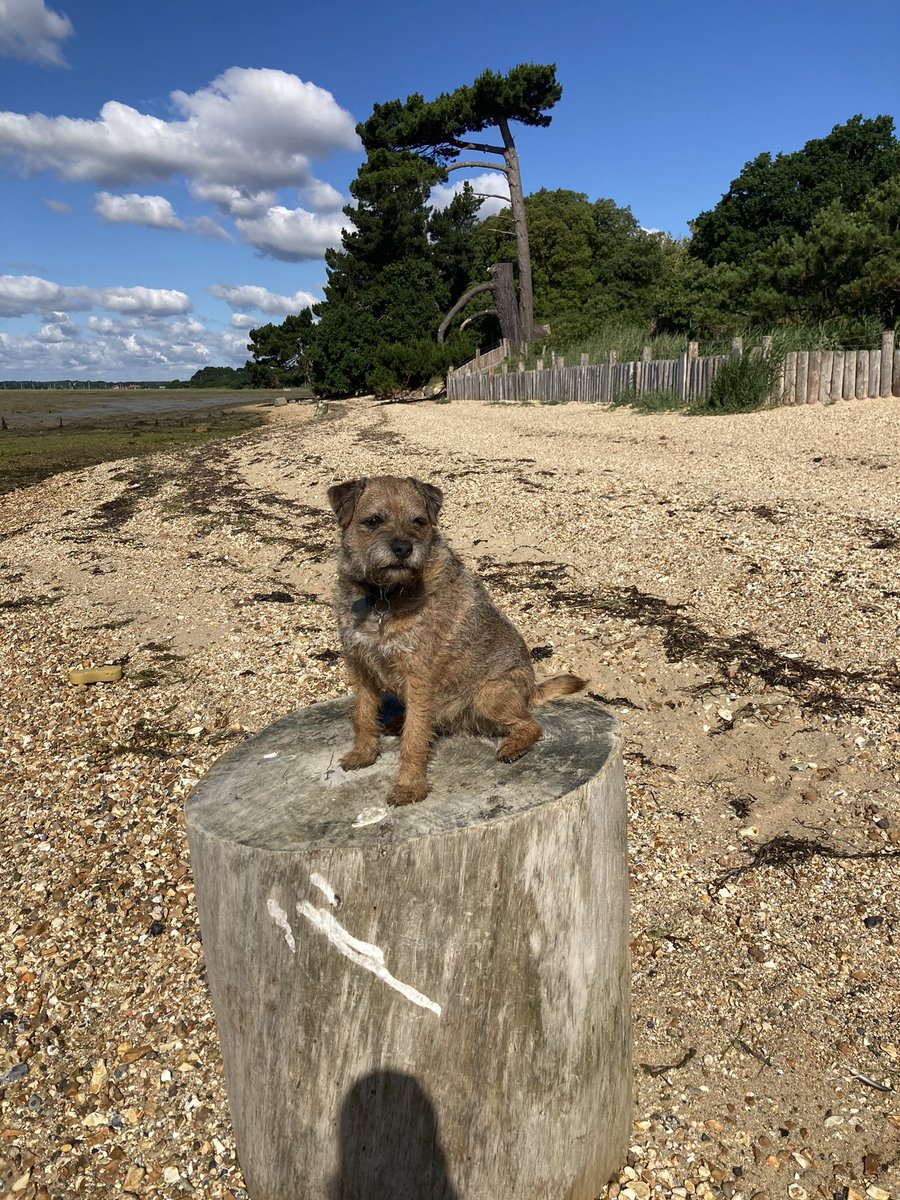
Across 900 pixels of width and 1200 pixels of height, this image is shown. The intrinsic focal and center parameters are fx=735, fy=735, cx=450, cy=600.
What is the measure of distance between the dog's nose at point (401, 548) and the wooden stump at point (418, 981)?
107cm

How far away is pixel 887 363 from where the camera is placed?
63.1 feet

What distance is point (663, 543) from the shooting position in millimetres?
10609

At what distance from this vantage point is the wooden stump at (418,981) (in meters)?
2.55

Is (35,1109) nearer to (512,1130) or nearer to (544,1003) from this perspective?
(512,1130)

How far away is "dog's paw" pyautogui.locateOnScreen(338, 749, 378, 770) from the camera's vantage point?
333 cm

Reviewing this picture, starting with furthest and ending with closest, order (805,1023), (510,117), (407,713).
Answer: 1. (510,117)
2. (805,1023)
3. (407,713)

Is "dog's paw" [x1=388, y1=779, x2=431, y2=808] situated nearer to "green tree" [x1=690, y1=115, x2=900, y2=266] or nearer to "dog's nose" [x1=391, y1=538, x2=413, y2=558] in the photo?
"dog's nose" [x1=391, y1=538, x2=413, y2=558]

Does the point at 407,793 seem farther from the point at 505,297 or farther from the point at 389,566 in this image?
the point at 505,297

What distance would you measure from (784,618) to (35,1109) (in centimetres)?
747

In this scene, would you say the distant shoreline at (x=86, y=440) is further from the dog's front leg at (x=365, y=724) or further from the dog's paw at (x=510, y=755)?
the dog's paw at (x=510, y=755)

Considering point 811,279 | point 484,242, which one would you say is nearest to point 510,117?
point 484,242

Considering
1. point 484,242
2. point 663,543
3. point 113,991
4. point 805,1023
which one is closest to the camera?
point 805,1023

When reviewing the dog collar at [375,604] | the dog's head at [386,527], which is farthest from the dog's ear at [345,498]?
the dog collar at [375,604]

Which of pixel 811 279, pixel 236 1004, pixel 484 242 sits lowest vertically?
pixel 236 1004
